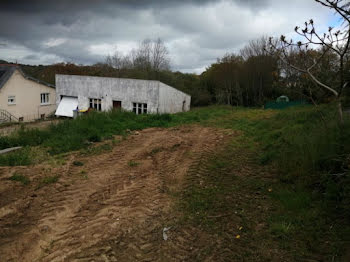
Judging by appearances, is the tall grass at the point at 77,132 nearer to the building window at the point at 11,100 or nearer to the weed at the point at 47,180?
the weed at the point at 47,180

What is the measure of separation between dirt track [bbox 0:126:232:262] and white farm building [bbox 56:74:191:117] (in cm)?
1439

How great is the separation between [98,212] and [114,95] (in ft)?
64.1

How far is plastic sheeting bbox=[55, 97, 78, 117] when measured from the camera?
81.3ft

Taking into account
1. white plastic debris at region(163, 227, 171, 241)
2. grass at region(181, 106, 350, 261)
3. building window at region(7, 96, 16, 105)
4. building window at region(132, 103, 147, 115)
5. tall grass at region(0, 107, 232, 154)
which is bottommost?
white plastic debris at region(163, 227, 171, 241)

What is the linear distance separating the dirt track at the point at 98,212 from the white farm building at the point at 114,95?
14.4 m

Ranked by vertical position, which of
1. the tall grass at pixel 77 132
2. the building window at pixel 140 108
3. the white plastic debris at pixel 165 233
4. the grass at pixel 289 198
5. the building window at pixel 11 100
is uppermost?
the building window at pixel 11 100

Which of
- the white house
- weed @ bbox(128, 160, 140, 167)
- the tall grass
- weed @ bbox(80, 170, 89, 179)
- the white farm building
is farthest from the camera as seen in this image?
the white house

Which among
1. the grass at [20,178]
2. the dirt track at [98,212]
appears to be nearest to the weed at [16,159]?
the dirt track at [98,212]

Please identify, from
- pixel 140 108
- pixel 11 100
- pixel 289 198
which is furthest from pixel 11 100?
pixel 289 198

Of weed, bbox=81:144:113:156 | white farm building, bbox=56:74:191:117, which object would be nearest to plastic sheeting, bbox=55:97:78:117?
white farm building, bbox=56:74:191:117

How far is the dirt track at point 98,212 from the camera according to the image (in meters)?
3.19

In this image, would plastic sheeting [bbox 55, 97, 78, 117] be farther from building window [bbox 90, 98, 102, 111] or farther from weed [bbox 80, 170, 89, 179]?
weed [bbox 80, 170, 89, 179]

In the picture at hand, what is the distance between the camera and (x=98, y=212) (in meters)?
4.14

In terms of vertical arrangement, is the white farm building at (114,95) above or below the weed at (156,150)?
above
